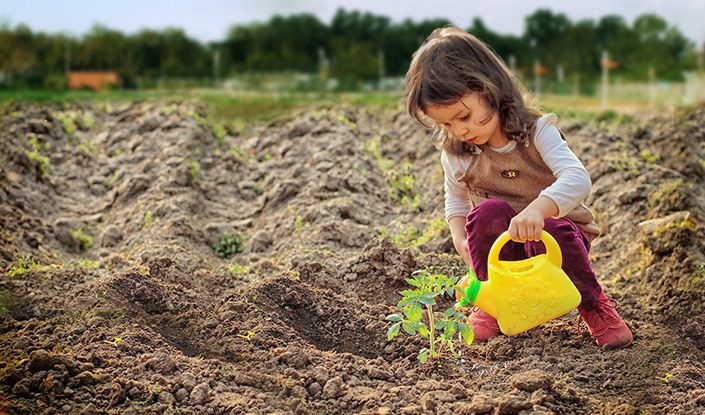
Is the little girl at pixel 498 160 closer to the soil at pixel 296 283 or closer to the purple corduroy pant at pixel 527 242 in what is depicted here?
the purple corduroy pant at pixel 527 242

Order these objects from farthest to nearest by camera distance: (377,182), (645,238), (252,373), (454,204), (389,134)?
(389,134)
(377,182)
(645,238)
(454,204)
(252,373)

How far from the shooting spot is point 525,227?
10.4 feet

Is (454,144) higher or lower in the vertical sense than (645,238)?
higher

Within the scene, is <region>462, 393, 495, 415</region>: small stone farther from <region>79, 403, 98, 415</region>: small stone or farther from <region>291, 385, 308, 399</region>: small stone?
<region>79, 403, 98, 415</region>: small stone

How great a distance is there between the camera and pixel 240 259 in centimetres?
541

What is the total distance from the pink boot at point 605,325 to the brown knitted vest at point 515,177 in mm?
342

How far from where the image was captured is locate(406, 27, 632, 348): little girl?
3375 millimetres

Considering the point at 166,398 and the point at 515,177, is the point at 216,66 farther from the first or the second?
the point at 166,398

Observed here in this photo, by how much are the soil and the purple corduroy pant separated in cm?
26

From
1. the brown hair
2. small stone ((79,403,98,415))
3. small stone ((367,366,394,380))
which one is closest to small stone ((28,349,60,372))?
small stone ((79,403,98,415))

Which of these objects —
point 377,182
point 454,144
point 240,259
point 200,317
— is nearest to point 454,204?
point 454,144

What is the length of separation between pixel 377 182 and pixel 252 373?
3.70 m

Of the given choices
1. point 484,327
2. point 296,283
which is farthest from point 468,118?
point 296,283

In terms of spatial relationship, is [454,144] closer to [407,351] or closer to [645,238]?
[407,351]
